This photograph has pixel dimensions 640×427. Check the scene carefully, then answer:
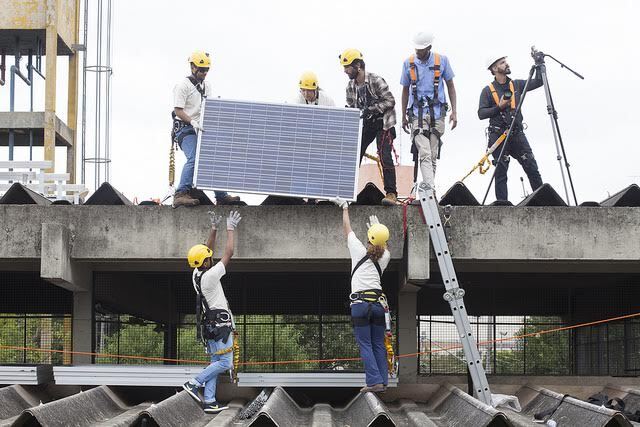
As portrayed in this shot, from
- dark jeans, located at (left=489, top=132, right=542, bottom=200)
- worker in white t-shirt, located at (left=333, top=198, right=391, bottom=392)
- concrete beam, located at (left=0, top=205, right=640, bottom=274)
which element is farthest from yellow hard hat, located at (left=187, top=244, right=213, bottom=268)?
dark jeans, located at (left=489, top=132, right=542, bottom=200)

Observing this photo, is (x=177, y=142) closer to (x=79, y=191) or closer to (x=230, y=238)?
(x=230, y=238)

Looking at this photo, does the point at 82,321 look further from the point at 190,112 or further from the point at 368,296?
the point at 368,296

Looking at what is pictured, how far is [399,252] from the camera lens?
1111 cm

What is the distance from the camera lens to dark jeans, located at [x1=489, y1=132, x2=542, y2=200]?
489 inches

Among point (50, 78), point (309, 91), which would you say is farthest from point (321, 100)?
point (50, 78)

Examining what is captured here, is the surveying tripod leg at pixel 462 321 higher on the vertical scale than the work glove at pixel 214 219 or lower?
lower

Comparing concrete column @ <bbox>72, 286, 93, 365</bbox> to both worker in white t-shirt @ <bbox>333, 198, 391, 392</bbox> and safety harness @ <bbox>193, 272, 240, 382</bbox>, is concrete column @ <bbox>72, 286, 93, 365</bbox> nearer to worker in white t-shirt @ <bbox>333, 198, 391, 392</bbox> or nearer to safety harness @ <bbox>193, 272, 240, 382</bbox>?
safety harness @ <bbox>193, 272, 240, 382</bbox>

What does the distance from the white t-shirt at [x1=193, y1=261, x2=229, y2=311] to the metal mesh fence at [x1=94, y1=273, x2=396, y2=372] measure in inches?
99.8

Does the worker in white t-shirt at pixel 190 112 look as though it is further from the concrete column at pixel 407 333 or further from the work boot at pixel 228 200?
the concrete column at pixel 407 333

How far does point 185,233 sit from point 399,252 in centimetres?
232

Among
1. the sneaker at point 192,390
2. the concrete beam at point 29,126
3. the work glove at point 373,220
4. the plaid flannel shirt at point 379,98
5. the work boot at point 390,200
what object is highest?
the concrete beam at point 29,126

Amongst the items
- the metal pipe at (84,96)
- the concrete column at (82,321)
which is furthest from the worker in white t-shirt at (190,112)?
the metal pipe at (84,96)

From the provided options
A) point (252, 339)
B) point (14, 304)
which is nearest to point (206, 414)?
point (252, 339)

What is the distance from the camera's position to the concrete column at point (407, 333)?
12250 mm
